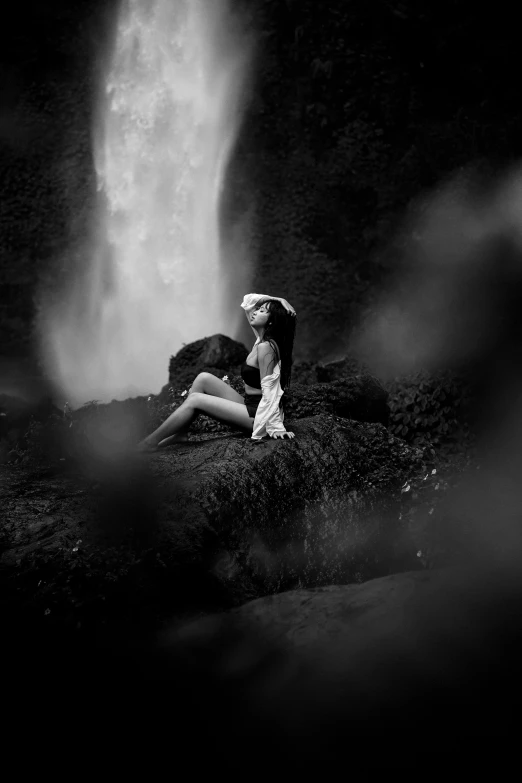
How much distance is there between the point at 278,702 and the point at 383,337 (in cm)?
1264

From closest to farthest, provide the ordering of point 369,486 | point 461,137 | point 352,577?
1. point 352,577
2. point 369,486
3. point 461,137

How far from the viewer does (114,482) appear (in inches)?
188

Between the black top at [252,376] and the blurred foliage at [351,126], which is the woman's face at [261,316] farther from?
the blurred foliage at [351,126]

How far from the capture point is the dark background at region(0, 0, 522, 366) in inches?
641

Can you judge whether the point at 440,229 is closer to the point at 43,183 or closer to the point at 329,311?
the point at 329,311

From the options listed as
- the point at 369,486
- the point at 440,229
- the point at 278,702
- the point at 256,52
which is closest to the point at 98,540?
the point at 278,702

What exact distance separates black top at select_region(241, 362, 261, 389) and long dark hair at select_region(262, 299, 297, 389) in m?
0.20

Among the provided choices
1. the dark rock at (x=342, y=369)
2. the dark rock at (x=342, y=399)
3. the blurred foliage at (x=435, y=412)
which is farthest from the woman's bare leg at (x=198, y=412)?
the dark rock at (x=342, y=369)

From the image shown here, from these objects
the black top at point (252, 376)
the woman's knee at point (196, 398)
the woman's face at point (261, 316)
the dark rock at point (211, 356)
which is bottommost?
the black top at point (252, 376)

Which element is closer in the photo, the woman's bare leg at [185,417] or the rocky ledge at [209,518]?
the rocky ledge at [209,518]

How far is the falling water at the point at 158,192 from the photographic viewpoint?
17.5m

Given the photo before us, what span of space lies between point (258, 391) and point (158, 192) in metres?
13.2

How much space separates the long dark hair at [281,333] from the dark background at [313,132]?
10.3 meters

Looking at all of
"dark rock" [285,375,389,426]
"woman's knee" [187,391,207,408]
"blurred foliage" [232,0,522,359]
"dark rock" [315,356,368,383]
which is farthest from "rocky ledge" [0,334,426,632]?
"blurred foliage" [232,0,522,359]
